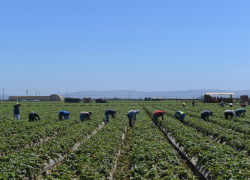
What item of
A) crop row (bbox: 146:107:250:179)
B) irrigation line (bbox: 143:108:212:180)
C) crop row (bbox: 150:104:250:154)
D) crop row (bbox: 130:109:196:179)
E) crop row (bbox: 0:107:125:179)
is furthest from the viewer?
crop row (bbox: 150:104:250:154)

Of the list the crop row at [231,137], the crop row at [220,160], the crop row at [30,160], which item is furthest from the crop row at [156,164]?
the crop row at [231,137]

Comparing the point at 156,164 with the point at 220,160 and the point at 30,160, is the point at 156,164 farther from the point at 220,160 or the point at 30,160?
the point at 30,160

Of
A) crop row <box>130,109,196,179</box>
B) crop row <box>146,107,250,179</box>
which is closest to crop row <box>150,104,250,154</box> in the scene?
crop row <box>146,107,250,179</box>

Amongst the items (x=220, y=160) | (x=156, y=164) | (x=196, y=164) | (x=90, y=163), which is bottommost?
(x=196, y=164)

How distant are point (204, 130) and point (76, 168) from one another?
417 inches

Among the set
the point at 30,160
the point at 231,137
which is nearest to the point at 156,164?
the point at 30,160

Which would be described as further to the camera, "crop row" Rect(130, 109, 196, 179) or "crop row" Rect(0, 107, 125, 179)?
"crop row" Rect(130, 109, 196, 179)

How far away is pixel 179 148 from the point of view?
11562 mm

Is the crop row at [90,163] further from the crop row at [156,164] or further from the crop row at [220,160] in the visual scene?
the crop row at [220,160]

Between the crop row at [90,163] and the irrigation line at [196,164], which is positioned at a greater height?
the crop row at [90,163]

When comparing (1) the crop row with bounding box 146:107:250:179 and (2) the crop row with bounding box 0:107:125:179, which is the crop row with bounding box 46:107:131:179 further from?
(1) the crop row with bounding box 146:107:250:179

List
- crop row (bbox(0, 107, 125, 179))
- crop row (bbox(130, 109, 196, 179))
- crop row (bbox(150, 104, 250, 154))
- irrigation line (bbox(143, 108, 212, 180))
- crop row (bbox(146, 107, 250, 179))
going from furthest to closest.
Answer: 1. crop row (bbox(150, 104, 250, 154))
2. irrigation line (bbox(143, 108, 212, 180))
3. crop row (bbox(130, 109, 196, 179))
4. crop row (bbox(0, 107, 125, 179))
5. crop row (bbox(146, 107, 250, 179))

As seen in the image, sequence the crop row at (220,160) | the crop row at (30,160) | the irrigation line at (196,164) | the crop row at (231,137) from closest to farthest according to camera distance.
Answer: the crop row at (220,160) < the crop row at (30,160) < the irrigation line at (196,164) < the crop row at (231,137)

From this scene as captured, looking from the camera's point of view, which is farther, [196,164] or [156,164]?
[196,164]
